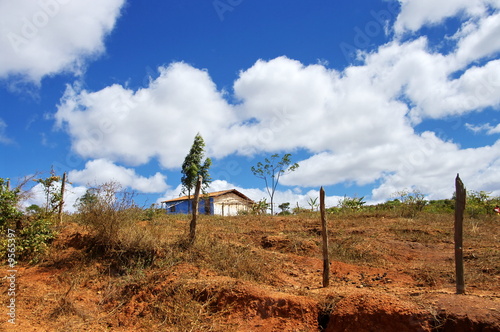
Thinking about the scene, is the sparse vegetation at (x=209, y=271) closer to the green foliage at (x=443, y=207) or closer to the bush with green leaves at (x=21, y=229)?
the bush with green leaves at (x=21, y=229)

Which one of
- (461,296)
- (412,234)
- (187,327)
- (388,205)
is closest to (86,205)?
(187,327)

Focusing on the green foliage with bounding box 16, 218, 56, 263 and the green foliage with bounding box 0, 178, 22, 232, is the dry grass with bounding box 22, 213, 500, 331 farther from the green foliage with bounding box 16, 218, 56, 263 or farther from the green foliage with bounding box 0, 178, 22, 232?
the green foliage with bounding box 0, 178, 22, 232

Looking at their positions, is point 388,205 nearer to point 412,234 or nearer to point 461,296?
point 412,234

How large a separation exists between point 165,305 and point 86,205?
3736mm

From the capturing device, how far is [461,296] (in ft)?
15.9

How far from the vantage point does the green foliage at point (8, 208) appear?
8055mm

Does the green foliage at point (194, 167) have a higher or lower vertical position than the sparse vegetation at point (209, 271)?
higher

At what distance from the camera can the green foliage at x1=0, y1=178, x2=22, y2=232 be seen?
8.05m

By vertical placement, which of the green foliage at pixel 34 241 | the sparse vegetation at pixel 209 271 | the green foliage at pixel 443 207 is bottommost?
the sparse vegetation at pixel 209 271

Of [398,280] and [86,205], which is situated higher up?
[86,205]

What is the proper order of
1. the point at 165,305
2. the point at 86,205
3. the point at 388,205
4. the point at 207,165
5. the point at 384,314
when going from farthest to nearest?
the point at 207,165 → the point at 388,205 → the point at 86,205 → the point at 165,305 → the point at 384,314

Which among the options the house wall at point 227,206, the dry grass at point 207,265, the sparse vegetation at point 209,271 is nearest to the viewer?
the sparse vegetation at point 209,271

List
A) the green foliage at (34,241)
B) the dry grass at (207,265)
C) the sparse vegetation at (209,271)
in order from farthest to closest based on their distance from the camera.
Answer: the green foliage at (34,241)
the dry grass at (207,265)
the sparse vegetation at (209,271)

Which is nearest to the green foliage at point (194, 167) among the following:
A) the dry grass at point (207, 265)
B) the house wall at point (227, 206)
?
the house wall at point (227, 206)
